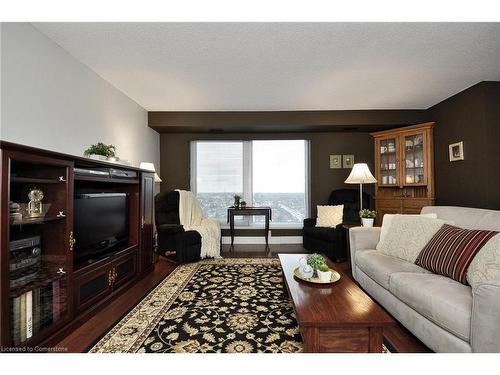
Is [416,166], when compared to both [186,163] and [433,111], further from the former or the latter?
[186,163]

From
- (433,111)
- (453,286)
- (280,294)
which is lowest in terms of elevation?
(280,294)

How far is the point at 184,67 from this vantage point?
256cm

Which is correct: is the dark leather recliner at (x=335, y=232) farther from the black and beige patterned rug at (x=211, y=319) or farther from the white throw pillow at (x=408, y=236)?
the black and beige patterned rug at (x=211, y=319)

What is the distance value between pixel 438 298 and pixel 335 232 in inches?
81.9

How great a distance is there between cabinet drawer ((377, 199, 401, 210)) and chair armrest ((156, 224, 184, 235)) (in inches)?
142

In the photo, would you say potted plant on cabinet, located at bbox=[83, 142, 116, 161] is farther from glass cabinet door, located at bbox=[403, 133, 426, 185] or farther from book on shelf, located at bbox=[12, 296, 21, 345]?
glass cabinet door, located at bbox=[403, 133, 426, 185]

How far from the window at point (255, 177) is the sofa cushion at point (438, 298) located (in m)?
3.13

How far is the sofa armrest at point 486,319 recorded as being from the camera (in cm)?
109

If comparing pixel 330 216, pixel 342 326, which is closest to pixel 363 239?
pixel 330 216

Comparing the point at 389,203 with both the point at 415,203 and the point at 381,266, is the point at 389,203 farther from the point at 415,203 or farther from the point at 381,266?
the point at 381,266

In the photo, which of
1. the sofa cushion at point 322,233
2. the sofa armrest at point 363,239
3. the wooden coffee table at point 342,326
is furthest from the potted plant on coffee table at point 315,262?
the sofa cushion at point 322,233

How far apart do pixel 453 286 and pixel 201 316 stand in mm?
1815

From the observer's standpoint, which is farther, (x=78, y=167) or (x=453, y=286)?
(x=78, y=167)
